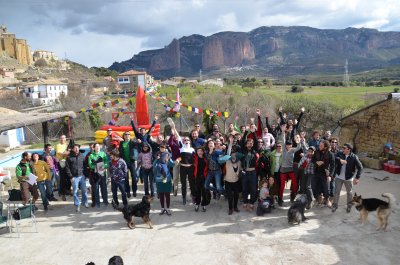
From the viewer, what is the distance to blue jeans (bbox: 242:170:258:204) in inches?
285

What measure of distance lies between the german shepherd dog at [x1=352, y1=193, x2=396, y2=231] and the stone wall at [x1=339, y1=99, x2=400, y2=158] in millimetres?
5768

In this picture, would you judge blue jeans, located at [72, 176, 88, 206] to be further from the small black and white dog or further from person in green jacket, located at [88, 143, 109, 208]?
the small black and white dog

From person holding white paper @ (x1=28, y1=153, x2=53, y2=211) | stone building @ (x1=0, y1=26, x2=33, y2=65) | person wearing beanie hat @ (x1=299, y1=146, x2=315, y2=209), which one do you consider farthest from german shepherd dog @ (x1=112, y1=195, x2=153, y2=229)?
stone building @ (x1=0, y1=26, x2=33, y2=65)

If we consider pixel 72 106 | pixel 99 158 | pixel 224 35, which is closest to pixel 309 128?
pixel 99 158

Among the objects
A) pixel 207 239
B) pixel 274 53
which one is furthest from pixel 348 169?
pixel 274 53

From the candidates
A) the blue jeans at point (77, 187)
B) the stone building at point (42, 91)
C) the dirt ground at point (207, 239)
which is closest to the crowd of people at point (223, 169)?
the blue jeans at point (77, 187)

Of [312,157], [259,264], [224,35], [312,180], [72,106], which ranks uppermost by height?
[224,35]

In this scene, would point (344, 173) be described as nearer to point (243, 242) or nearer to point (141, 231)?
point (243, 242)

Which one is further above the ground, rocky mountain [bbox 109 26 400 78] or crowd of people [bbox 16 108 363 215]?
rocky mountain [bbox 109 26 400 78]

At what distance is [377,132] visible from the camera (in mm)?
11766

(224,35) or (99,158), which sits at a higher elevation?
(224,35)

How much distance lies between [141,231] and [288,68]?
308 feet

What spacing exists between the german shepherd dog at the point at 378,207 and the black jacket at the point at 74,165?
6.26 metres

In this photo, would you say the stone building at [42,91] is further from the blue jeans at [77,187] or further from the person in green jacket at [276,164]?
the person in green jacket at [276,164]
